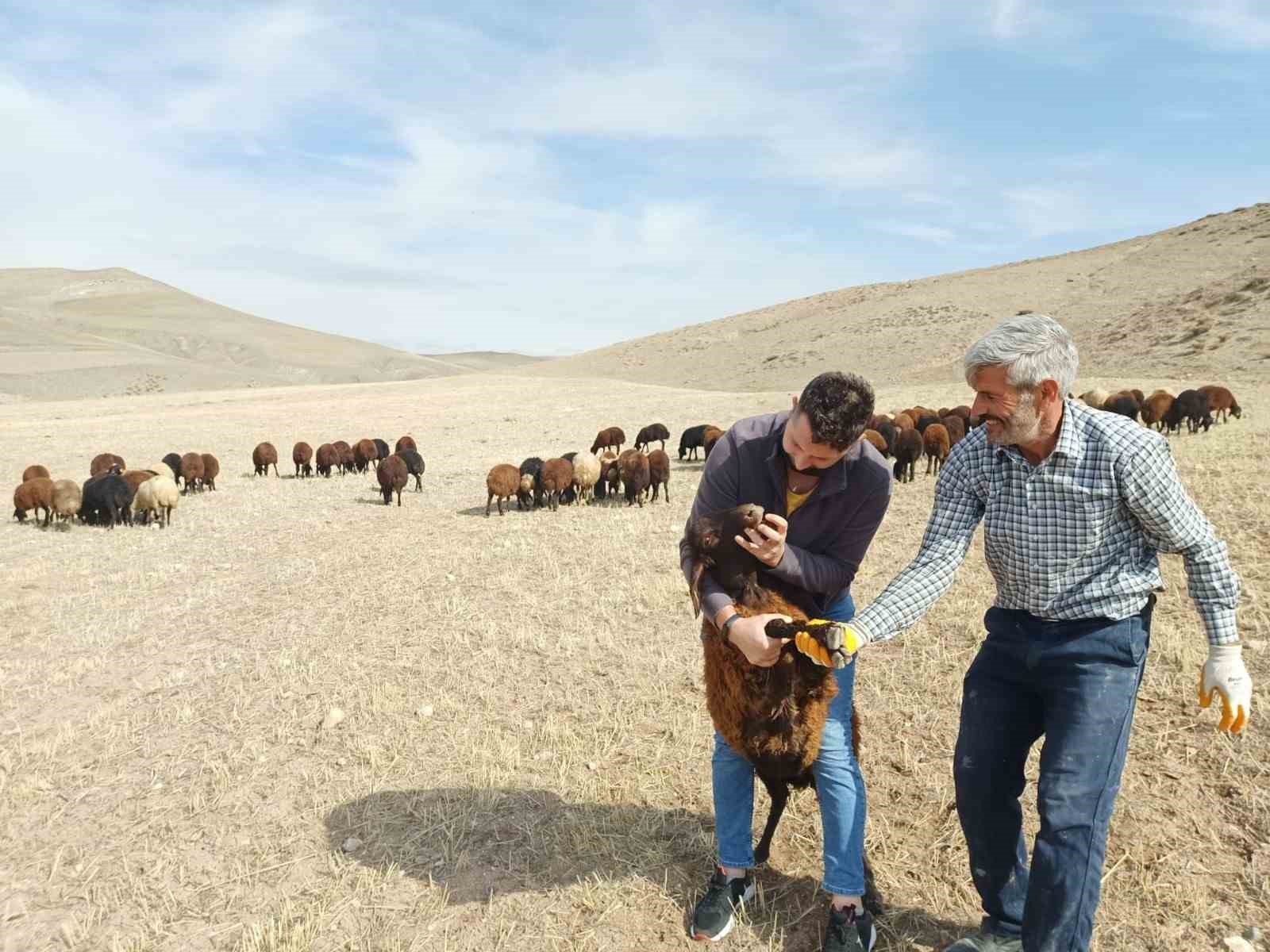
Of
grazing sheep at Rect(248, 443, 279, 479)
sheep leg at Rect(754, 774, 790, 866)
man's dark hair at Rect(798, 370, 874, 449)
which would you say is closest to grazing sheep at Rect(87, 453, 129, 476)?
grazing sheep at Rect(248, 443, 279, 479)

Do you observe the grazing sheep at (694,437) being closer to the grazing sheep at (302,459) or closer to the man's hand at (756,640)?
the grazing sheep at (302,459)

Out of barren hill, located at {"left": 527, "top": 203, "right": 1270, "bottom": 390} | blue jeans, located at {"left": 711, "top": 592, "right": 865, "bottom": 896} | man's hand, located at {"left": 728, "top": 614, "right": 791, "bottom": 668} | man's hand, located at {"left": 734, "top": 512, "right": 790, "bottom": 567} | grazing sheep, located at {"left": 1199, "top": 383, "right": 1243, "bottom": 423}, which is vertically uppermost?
barren hill, located at {"left": 527, "top": 203, "right": 1270, "bottom": 390}

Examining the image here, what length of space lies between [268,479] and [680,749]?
17273 millimetres

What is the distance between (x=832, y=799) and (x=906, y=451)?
39.8 ft

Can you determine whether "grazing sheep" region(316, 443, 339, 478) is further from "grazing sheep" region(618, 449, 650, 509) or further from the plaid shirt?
the plaid shirt

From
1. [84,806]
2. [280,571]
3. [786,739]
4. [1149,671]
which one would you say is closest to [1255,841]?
[1149,671]

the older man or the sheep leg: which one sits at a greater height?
the older man

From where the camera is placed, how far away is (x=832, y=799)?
10.6 feet

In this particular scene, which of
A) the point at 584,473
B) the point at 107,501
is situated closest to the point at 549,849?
the point at 584,473

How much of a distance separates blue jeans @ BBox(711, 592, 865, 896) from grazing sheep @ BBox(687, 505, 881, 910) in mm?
67

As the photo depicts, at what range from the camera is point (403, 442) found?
19984 millimetres

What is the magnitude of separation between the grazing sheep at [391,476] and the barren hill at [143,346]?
208 ft

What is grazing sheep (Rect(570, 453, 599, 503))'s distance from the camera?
15.5 meters

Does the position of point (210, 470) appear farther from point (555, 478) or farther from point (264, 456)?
point (555, 478)
